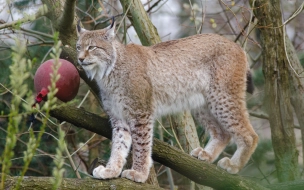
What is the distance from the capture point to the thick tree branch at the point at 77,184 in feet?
12.8

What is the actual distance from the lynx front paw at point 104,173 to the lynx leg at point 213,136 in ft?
4.13

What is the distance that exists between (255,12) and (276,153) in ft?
5.58

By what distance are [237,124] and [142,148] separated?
4.01 feet

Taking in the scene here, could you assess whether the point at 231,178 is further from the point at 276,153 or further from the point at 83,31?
the point at 83,31

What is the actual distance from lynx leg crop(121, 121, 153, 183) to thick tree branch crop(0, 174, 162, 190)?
1.31ft

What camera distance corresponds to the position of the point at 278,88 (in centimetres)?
625

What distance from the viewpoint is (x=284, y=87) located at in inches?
245

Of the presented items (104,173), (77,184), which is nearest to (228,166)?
(104,173)

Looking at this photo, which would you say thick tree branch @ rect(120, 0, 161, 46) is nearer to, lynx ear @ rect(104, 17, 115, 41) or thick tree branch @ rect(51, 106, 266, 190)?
lynx ear @ rect(104, 17, 115, 41)

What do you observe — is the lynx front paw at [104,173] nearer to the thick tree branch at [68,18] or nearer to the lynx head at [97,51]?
the lynx head at [97,51]

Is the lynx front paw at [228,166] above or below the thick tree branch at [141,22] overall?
below

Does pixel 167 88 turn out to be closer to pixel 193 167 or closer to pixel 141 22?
pixel 141 22

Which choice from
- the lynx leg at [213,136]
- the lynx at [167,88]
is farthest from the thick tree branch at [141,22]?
the lynx leg at [213,136]

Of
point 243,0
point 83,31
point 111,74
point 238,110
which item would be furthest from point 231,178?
point 243,0
